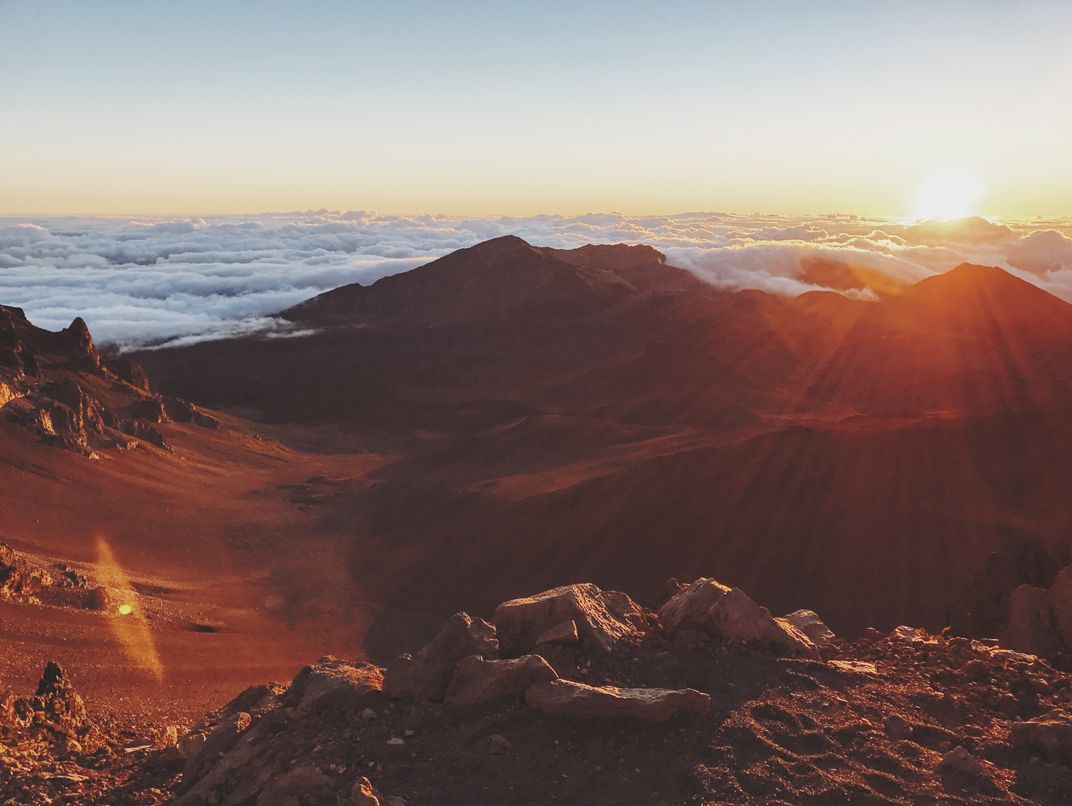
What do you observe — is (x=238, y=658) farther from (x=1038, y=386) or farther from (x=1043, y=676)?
(x=1038, y=386)

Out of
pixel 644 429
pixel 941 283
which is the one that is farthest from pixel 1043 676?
pixel 941 283

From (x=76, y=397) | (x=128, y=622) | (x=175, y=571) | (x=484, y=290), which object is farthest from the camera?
(x=484, y=290)

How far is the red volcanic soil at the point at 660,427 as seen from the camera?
21297 millimetres

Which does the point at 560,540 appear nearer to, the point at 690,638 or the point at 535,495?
the point at 535,495

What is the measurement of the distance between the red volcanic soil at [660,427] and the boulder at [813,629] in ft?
26.4

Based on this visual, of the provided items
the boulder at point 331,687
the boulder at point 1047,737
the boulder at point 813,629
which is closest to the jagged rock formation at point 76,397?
the boulder at point 331,687

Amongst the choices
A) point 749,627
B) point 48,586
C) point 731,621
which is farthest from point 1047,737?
point 48,586

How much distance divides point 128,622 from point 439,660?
1451 cm

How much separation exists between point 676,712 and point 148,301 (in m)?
144

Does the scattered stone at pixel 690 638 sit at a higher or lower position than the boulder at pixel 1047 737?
lower

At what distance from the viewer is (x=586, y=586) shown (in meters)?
9.28

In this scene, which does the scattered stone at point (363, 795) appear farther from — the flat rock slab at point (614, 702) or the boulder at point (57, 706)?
the boulder at point (57, 706)

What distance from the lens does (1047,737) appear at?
21.2 ft

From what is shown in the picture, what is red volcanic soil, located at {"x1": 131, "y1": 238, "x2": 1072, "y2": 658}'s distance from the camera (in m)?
21.3
